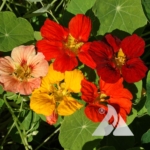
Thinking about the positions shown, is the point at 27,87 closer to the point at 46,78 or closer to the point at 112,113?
the point at 46,78

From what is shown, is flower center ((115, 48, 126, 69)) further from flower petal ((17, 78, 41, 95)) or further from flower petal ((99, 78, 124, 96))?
flower petal ((17, 78, 41, 95))

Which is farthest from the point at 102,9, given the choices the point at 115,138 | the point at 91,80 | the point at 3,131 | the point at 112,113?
the point at 3,131

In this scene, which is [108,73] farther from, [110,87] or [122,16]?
[122,16]

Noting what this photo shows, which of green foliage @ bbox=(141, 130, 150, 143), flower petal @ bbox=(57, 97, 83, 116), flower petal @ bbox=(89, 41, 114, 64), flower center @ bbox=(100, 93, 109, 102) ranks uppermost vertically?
flower petal @ bbox=(89, 41, 114, 64)

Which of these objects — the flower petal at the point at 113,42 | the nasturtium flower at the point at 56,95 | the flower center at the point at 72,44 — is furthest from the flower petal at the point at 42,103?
the flower petal at the point at 113,42

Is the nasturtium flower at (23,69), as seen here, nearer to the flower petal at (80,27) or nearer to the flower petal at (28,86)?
the flower petal at (28,86)

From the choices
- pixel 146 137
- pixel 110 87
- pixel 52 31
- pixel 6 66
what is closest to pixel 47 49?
pixel 52 31

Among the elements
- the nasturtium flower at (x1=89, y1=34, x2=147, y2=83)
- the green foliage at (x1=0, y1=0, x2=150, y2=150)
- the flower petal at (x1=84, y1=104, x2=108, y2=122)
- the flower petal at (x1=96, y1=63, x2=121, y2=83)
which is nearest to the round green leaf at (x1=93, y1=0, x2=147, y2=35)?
the green foliage at (x1=0, y1=0, x2=150, y2=150)
